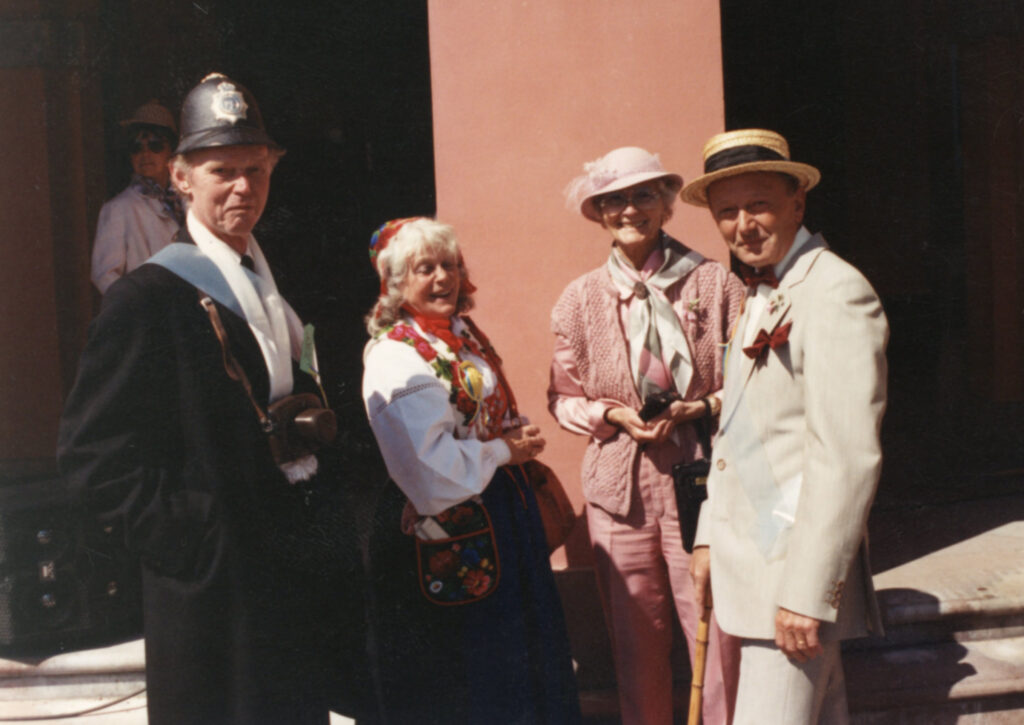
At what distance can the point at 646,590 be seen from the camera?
9.49 feet

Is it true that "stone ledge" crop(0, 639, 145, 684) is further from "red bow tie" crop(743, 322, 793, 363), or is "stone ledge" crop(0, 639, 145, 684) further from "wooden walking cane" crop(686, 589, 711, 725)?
"red bow tie" crop(743, 322, 793, 363)

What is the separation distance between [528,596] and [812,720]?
0.98 metres

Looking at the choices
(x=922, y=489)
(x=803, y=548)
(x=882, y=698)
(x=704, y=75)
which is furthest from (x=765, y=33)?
(x=803, y=548)

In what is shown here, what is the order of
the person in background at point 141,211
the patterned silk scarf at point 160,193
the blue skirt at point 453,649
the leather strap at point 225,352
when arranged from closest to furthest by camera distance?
the leather strap at point 225,352, the blue skirt at point 453,649, the person in background at point 141,211, the patterned silk scarf at point 160,193

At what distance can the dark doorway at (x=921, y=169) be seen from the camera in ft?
20.8

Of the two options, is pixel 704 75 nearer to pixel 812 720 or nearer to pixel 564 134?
pixel 564 134

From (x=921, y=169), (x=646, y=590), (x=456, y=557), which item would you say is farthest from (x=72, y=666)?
(x=921, y=169)

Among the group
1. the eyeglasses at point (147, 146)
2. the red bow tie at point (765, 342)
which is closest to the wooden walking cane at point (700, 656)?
the red bow tie at point (765, 342)

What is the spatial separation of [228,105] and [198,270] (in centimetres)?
47

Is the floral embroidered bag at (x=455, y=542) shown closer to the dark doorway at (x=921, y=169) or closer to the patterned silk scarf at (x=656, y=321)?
the patterned silk scarf at (x=656, y=321)

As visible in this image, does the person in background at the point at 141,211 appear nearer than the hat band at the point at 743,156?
No

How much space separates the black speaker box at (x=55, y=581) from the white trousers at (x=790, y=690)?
262cm

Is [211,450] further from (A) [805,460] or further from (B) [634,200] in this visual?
(B) [634,200]

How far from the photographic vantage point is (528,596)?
8.93 ft
